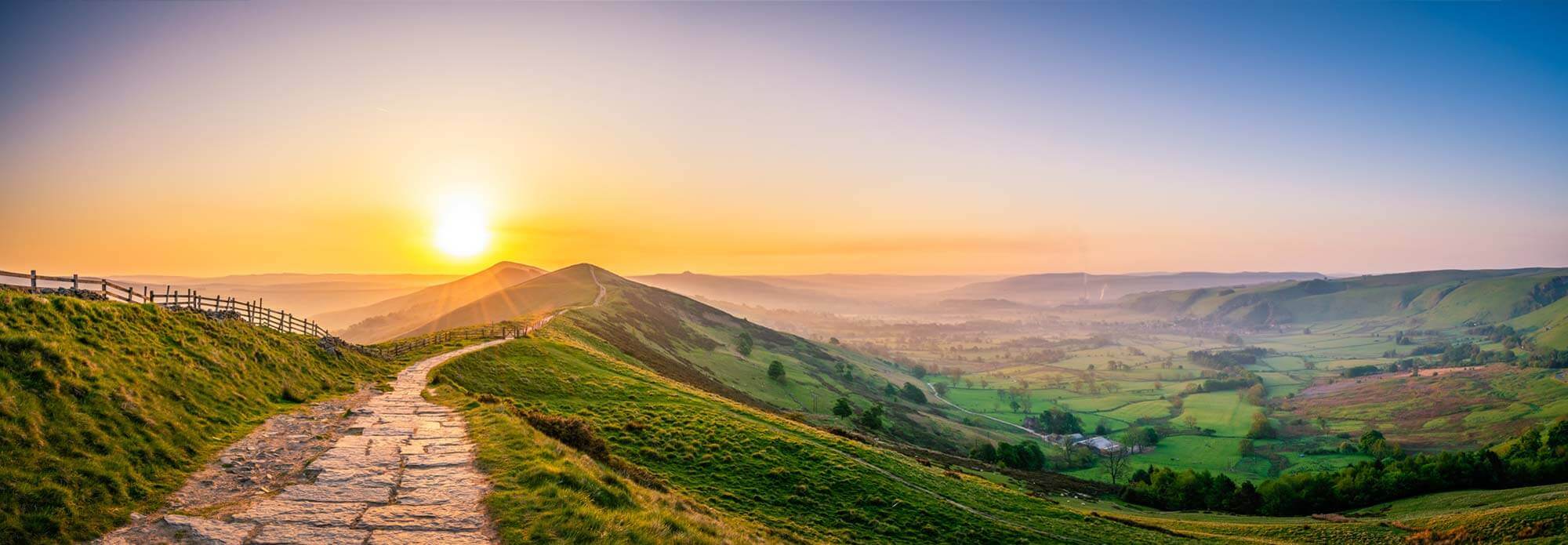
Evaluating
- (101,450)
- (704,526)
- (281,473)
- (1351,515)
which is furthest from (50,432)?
(1351,515)

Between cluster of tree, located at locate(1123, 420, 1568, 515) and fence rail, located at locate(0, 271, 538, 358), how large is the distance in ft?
246

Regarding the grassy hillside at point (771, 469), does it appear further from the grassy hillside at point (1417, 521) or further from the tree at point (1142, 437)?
the tree at point (1142, 437)

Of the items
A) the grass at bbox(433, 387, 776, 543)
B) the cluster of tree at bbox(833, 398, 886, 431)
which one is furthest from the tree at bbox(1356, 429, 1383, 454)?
the grass at bbox(433, 387, 776, 543)

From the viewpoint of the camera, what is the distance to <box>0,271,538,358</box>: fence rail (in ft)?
93.4

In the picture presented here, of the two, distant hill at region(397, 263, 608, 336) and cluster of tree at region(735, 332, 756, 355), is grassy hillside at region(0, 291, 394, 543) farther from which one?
distant hill at region(397, 263, 608, 336)

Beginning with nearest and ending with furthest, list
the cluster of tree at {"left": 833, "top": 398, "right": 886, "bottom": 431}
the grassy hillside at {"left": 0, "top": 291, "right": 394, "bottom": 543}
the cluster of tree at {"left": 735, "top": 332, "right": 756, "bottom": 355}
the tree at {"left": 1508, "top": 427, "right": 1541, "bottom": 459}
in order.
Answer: the grassy hillside at {"left": 0, "top": 291, "right": 394, "bottom": 543}, the tree at {"left": 1508, "top": 427, "right": 1541, "bottom": 459}, the cluster of tree at {"left": 833, "top": 398, "right": 886, "bottom": 431}, the cluster of tree at {"left": 735, "top": 332, "right": 756, "bottom": 355}

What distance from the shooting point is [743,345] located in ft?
475

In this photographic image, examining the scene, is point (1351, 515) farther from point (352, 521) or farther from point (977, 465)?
point (352, 521)

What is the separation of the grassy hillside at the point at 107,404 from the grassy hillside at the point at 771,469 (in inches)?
343

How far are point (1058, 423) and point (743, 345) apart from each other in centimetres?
9538

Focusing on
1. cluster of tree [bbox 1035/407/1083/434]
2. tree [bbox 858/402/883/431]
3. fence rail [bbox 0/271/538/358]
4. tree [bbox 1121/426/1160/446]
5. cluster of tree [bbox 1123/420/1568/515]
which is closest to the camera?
fence rail [bbox 0/271/538/358]

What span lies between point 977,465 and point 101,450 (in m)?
71.3

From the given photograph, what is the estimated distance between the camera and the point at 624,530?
15.3 meters

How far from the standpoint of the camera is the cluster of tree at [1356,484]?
60938 millimetres
